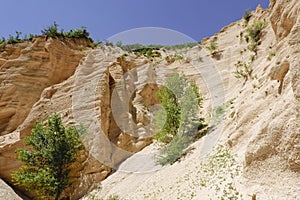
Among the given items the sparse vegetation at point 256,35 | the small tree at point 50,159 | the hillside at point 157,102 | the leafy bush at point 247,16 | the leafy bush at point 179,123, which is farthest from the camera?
the leafy bush at point 247,16

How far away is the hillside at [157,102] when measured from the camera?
743cm

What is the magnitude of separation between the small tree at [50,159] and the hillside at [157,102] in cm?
94

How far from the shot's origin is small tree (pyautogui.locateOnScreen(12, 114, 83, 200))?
14.6 meters

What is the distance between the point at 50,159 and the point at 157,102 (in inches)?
361

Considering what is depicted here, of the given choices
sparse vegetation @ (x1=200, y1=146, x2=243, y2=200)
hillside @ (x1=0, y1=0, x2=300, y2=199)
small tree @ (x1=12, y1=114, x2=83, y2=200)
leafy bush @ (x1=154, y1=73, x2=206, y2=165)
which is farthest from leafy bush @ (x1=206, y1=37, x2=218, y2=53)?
sparse vegetation @ (x1=200, y1=146, x2=243, y2=200)

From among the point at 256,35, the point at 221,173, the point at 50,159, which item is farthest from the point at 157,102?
the point at 221,173

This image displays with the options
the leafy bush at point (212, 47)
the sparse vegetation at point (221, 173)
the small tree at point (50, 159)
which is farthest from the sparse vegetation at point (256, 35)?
the small tree at point (50, 159)

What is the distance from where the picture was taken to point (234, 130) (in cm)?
1081

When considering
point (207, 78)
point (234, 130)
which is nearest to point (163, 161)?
Answer: point (234, 130)

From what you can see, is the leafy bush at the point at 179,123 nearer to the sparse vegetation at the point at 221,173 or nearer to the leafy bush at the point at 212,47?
the sparse vegetation at the point at 221,173

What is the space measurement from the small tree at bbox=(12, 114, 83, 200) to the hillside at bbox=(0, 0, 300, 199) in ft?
3.07

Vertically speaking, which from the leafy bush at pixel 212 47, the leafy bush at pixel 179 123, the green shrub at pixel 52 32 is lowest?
the leafy bush at pixel 179 123

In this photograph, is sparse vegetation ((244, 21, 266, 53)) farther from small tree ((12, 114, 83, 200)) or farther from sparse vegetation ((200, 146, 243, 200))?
small tree ((12, 114, 83, 200))

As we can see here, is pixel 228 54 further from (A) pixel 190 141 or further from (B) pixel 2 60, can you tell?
(B) pixel 2 60
